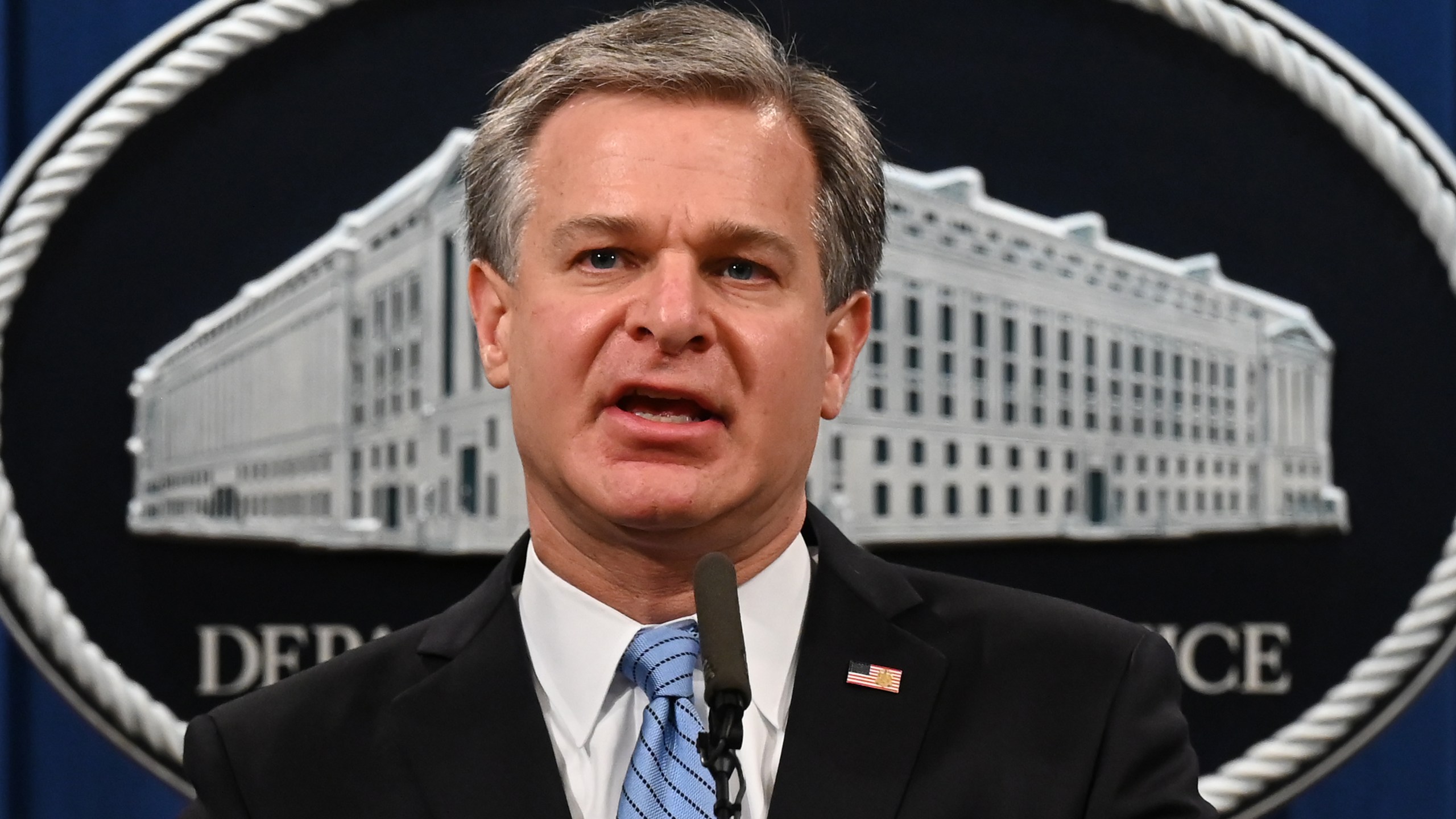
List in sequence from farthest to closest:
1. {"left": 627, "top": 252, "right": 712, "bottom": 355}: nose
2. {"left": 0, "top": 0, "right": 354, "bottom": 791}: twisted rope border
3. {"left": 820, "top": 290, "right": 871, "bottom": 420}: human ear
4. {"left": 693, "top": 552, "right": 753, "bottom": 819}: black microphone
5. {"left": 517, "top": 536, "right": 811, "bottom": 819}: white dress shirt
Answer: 1. {"left": 0, "top": 0, "right": 354, "bottom": 791}: twisted rope border
2. {"left": 820, "top": 290, "right": 871, "bottom": 420}: human ear
3. {"left": 517, "top": 536, "right": 811, "bottom": 819}: white dress shirt
4. {"left": 627, "top": 252, "right": 712, "bottom": 355}: nose
5. {"left": 693, "top": 552, "right": 753, "bottom": 819}: black microphone

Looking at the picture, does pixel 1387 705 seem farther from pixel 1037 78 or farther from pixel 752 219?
pixel 752 219

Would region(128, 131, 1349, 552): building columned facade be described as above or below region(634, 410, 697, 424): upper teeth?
above

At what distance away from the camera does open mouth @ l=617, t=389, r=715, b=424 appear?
110 cm

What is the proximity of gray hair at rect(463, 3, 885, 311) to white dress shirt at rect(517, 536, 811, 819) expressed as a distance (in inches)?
11.0

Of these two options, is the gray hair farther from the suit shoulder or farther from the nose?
the suit shoulder

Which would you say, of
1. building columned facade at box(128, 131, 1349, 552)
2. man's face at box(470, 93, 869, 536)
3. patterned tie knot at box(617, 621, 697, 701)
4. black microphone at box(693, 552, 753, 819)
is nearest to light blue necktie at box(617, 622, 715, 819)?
patterned tie knot at box(617, 621, 697, 701)

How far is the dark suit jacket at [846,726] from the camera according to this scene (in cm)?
115

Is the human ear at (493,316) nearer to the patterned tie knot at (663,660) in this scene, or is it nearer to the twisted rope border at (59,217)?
the patterned tie knot at (663,660)

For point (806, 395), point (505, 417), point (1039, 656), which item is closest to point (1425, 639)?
point (1039, 656)

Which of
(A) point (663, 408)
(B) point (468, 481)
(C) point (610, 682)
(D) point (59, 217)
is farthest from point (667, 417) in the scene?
(D) point (59, 217)

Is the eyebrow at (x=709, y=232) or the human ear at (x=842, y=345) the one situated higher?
the eyebrow at (x=709, y=232)

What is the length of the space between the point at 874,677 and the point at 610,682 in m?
0.23

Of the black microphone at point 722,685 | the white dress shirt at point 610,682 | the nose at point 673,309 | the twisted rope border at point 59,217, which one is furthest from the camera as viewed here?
the twisted rope border at point 59,217

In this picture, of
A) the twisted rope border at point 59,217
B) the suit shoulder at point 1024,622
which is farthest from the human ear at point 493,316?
the twisted rope border at point 59,217
